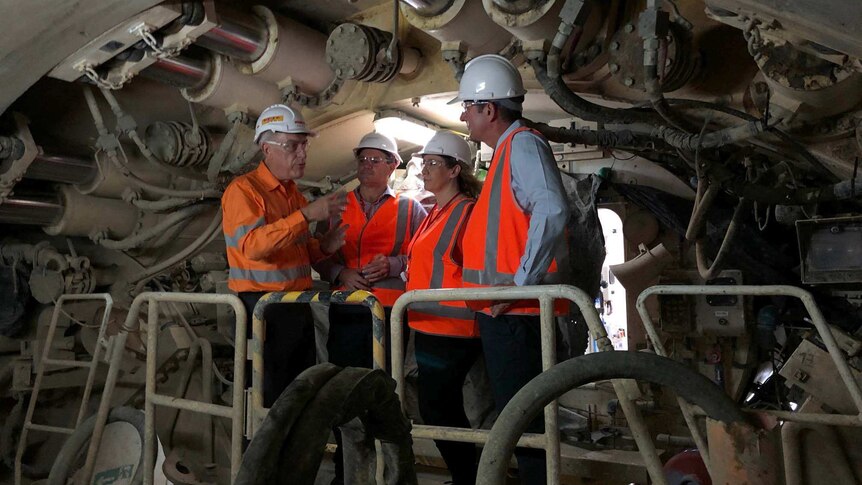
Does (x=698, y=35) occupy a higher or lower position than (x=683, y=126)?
higher

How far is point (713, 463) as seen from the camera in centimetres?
160

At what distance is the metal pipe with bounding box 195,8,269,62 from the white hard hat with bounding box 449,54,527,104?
5.12 ft

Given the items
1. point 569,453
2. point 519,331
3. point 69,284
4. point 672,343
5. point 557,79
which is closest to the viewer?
point 519,331

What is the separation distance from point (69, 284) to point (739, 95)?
4.46 meters

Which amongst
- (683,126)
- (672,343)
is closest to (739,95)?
(683,126)

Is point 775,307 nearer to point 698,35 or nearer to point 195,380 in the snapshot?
point 698,35

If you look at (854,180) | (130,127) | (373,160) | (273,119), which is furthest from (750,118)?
(130,127)

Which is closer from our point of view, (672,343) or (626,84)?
(626,84)

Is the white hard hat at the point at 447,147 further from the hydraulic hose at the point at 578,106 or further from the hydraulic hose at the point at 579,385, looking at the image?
the hydraulic hose at the point at 579,385

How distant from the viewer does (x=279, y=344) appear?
3.16 metres

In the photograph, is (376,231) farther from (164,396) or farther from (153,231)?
(153,231)

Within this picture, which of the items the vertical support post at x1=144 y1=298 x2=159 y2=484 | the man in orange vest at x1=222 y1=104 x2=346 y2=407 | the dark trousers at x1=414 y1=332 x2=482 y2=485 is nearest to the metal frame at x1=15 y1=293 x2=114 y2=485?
the vertical support post at x1=144 y1=298 x2=159 y2=484

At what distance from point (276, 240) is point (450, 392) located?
1072 mm

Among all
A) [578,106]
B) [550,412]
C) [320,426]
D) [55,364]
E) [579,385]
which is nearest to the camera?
[320,426]
